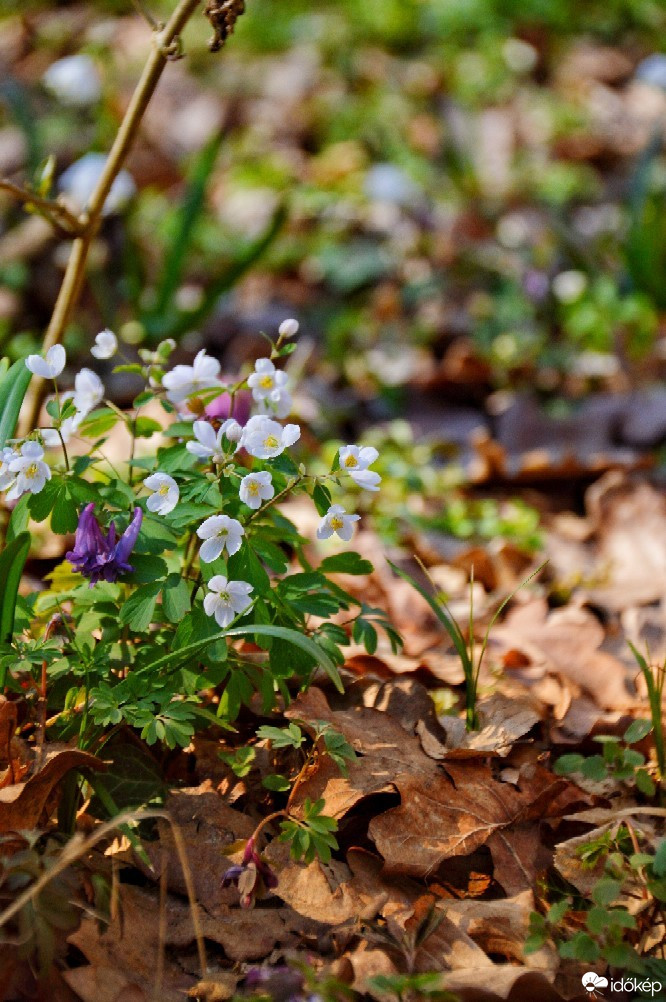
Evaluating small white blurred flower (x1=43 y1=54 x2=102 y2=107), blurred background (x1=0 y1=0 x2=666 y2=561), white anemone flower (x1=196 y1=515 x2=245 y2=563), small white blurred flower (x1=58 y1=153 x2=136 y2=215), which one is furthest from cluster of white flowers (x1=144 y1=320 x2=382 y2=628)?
small white blurred flower (x1=43 y1=54 x2=102 y2=107)

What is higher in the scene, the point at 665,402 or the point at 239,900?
the point at 239,900

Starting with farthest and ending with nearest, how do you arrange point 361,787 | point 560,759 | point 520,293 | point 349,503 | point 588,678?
point 520,293
point 349,503
point 588,678
point 560,759
point 361,787

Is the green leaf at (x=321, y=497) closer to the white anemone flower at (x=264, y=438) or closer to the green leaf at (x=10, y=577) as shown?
the white anemone flower at (x=264, y=438)

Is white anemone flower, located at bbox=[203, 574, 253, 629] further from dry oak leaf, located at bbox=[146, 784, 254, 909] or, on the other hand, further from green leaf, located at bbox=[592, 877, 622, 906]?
green leaf, located at bbox=[592, 877, 622, 906]

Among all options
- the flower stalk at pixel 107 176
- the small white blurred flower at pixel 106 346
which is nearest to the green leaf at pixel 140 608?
the small white blurred flower at pixel 106 346

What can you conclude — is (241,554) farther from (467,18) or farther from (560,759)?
(467,18)

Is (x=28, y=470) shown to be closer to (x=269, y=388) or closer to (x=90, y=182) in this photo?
(x=269, y=388)

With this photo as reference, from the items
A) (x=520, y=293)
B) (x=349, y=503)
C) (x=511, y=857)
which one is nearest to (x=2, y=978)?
(x=511, y=857)
